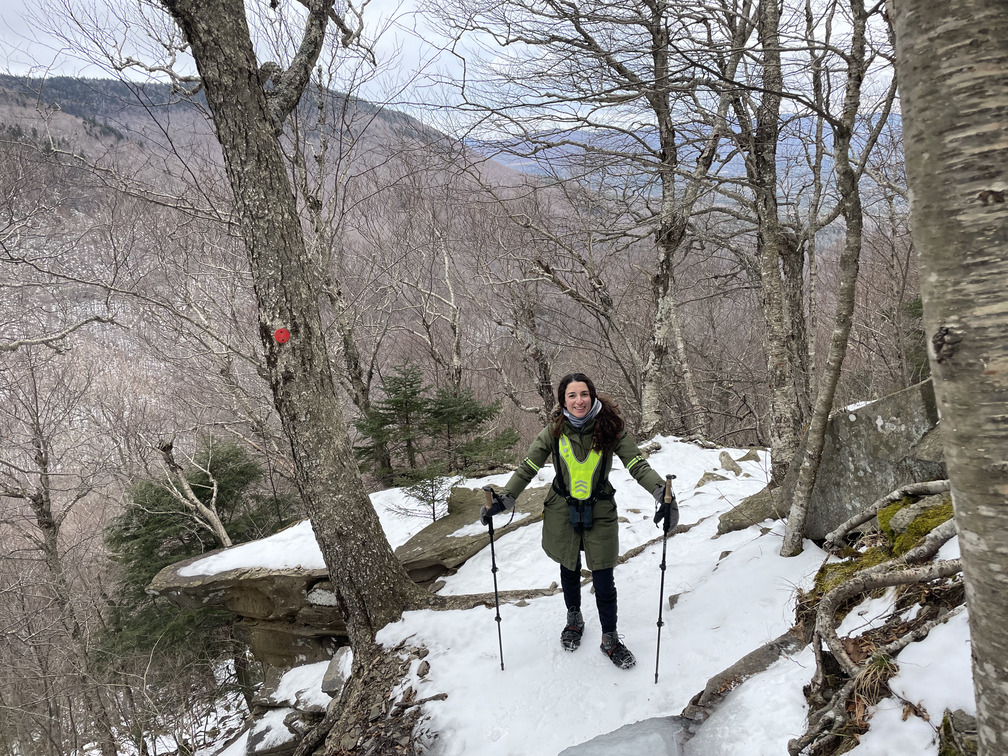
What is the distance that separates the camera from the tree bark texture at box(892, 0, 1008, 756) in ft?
3.22

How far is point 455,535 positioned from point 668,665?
11.6ft

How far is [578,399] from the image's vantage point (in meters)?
3.48

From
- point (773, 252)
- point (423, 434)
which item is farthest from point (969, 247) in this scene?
point (423, 434)

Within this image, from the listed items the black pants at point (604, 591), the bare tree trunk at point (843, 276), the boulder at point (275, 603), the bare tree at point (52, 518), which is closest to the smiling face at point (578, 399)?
the black pants at point (604, 591)

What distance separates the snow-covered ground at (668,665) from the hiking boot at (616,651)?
5 centimetres

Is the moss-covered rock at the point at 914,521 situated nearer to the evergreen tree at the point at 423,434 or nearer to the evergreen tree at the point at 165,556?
the evergreen tree at the point at 423,434

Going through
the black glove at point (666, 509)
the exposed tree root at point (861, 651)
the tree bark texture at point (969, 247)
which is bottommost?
the exposed tree root at point (861, 651)

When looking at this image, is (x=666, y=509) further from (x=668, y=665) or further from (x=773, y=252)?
(x=773, y=252)

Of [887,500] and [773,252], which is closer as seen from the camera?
[887,500]

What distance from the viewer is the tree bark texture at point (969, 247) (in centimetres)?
98

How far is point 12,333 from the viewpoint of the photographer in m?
11.2

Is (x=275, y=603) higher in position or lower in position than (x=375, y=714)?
lower

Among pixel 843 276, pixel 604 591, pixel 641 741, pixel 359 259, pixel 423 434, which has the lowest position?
pixel 641 741

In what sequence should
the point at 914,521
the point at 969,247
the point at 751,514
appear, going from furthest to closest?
the point at 751,514 < the point at 914,521 < the point at 969,247
